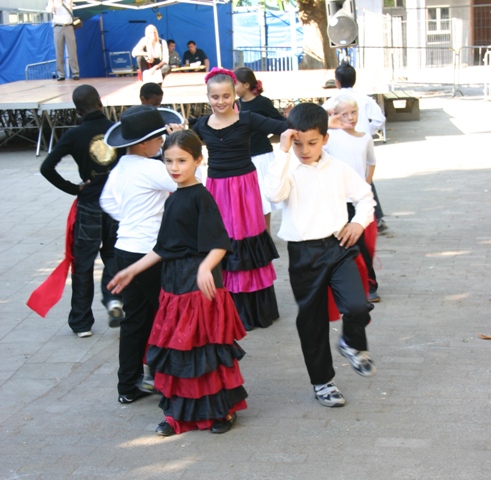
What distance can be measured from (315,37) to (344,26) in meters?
7.69

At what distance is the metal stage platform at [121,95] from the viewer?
52.4 feet

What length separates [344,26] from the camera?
46.1 feet

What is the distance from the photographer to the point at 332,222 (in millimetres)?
4727

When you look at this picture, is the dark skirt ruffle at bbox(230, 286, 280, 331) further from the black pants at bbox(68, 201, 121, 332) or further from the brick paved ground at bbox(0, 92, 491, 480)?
the black pants at bbox(68, 201, 121, 332)

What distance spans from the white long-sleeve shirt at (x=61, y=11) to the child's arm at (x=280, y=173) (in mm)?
17526

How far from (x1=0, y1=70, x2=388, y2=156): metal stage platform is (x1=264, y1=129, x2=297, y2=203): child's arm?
1075 cm

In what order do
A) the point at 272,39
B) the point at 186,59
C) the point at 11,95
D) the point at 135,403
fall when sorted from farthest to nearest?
the point at 272,39
the point at 186,59
the point at 11,95
the point at 135,403

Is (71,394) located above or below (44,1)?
below

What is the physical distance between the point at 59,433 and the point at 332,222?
1.95m

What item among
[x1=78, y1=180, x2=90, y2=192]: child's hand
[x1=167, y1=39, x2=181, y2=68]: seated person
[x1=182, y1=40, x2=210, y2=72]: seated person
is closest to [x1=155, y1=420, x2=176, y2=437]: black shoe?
[x1=78, y1=180, x2=90, y2=192]: child's hand

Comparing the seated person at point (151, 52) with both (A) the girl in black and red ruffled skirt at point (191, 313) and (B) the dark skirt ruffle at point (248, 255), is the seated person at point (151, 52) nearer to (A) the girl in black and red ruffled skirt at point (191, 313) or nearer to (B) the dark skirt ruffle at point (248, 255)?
(B) the dark skirt ruffle at point (248, 255)

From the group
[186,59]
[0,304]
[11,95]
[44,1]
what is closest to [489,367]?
[0,304]

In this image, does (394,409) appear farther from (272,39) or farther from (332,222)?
(272,39)

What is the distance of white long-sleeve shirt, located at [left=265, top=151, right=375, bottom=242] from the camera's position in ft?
15.5
